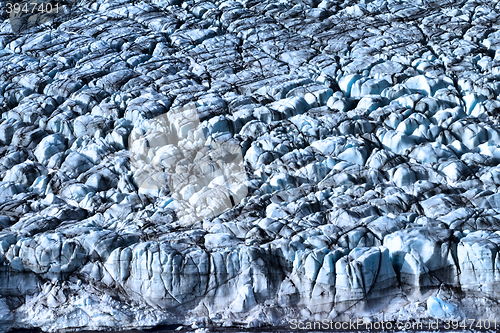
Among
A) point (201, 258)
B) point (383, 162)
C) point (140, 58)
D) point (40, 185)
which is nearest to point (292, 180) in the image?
point (383, 162)

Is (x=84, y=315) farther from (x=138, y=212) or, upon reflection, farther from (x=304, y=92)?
(x=304, y=92)
